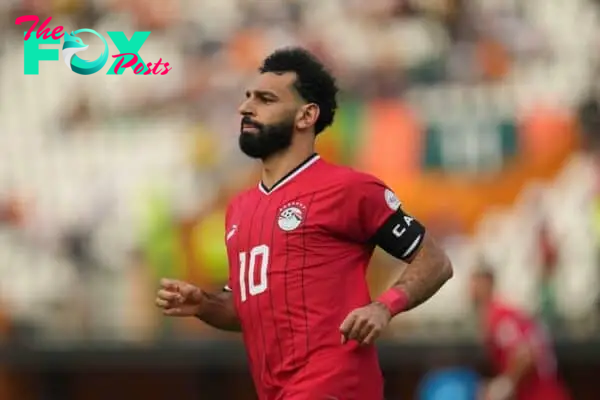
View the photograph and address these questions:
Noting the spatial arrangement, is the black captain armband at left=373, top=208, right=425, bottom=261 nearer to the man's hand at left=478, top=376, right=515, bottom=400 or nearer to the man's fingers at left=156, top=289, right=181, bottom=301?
the man's fingers at left=156, top=289, right=181, bottom=301

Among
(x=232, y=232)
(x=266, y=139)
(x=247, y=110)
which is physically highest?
(x=247, y=110)

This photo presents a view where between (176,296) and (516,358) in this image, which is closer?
(176,296)

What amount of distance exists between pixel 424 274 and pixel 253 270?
67 cm

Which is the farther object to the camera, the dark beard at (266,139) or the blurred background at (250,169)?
the blurred background at (250,169)

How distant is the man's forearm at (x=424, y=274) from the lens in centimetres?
571

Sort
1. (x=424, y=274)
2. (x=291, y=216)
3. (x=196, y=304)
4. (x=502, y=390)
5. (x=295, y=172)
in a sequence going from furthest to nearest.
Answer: (x=502, y=390) → (x=196, y=304) → (x=295, y=172) → (x=291, y=216) → (x=424, y=274)

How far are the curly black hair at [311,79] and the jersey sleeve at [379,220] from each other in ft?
1.33

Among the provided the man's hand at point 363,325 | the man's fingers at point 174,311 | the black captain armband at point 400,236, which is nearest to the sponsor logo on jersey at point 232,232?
the man's fingers at point 174,311

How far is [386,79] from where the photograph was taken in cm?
1382

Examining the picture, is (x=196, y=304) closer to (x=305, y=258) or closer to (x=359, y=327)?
(x=305, y=258)

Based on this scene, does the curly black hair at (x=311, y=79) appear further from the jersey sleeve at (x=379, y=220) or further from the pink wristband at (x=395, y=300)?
the pink wristband at (x=395, y=300)

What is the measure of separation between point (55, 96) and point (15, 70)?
0.47 meters

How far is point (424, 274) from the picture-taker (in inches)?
227

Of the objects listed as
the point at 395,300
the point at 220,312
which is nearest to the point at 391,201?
the point at 395,300
